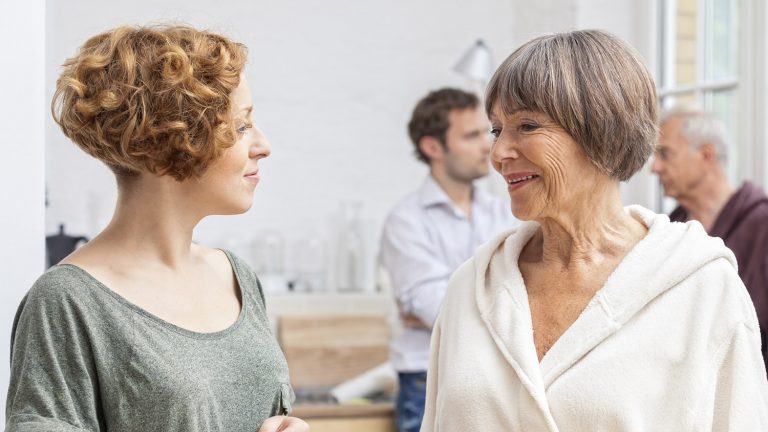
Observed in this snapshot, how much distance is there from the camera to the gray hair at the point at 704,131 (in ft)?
12.6

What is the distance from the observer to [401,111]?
5.71m

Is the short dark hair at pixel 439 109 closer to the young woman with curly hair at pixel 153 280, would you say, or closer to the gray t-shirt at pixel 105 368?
the young woman with curly hair at pixel 153 280

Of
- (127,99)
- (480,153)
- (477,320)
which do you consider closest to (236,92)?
(127,99)

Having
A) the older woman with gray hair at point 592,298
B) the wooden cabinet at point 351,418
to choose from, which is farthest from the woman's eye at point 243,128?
the wooden cabinet at point 351,418

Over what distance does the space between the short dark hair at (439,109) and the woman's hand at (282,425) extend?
8.07ft

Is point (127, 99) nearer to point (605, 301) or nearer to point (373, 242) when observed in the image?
point (605, 301)

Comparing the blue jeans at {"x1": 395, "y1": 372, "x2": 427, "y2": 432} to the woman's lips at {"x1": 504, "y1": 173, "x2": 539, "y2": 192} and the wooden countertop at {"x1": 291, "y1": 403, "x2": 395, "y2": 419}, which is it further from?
the woman's lips at {"x1": 504, "y1": 173, "x2": 539, "y2": 192}

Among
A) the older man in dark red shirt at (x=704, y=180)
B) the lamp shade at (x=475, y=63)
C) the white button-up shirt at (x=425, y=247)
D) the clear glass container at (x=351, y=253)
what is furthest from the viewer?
the clear glass container at (x=351, y=253)

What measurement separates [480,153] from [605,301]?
2258 mm

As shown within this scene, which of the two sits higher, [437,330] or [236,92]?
[236,92]

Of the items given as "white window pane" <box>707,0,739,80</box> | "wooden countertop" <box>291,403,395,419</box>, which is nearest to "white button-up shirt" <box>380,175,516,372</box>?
"wooden countertop" <box>291,403,395,419</box>

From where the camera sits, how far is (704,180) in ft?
12.5

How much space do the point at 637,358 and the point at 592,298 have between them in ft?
0.48

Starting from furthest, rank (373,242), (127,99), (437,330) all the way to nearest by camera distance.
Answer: (373,242), (437,330), (127,99)
